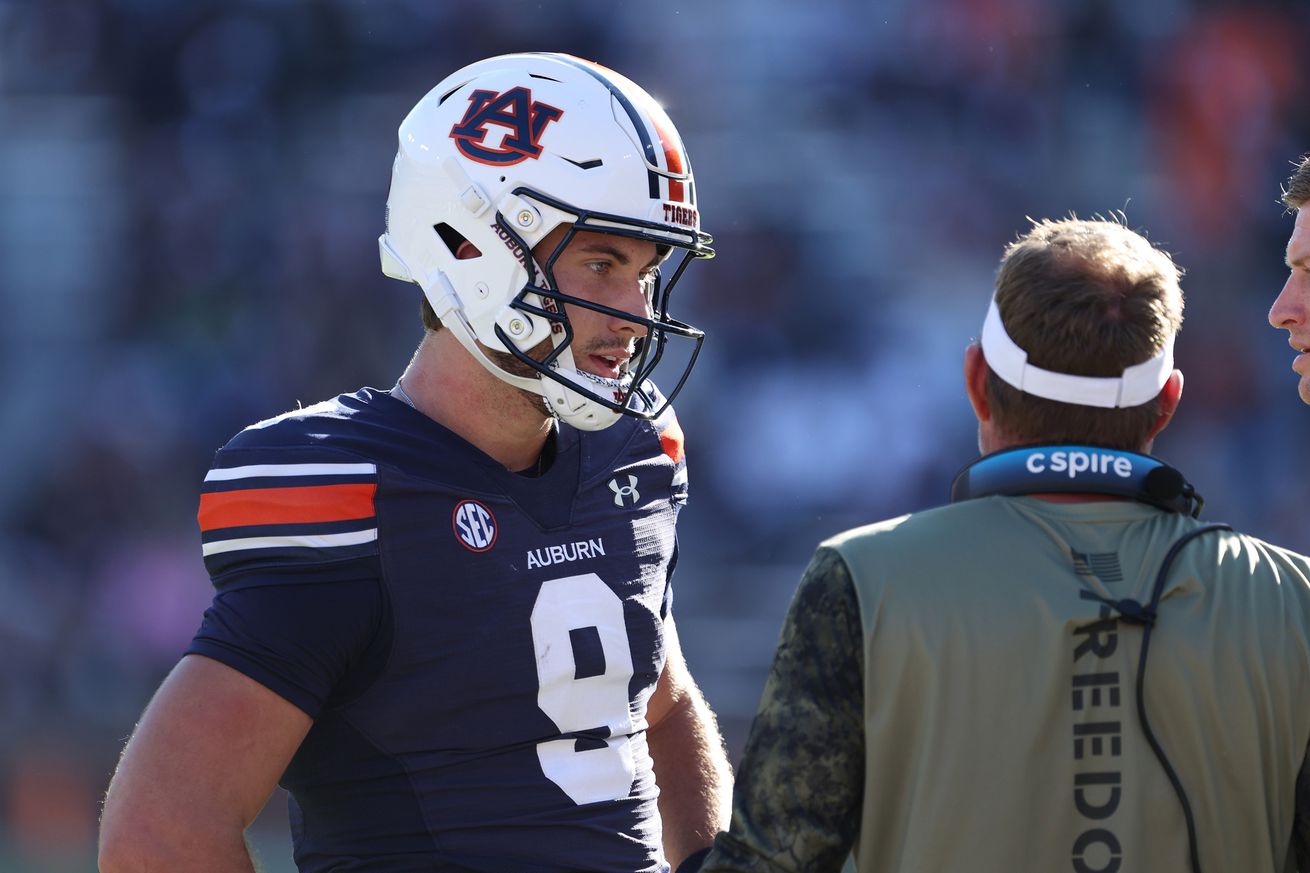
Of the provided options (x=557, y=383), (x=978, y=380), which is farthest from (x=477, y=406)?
(x=978, y=380)

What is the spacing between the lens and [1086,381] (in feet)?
6.07

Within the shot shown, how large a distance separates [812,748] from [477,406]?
85 cm

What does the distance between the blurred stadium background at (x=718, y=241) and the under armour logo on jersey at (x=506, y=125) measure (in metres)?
4.85

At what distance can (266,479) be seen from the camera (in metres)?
2.15

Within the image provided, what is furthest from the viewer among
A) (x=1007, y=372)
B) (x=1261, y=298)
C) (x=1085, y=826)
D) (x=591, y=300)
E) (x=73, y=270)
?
(x=73, y=270)

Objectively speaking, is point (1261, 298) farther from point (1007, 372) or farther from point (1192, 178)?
point (1007, 372)

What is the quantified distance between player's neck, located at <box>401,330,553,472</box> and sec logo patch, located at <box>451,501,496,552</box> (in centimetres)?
12

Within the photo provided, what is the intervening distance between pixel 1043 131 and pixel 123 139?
181 inches

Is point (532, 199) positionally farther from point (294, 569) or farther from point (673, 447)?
point (294, 569)

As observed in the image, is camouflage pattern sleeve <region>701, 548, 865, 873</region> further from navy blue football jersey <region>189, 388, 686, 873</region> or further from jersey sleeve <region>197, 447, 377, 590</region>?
jersey sleeve <region>197, 447, 377, 590</region>

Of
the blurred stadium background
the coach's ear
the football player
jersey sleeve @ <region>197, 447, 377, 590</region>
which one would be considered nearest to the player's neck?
the football player

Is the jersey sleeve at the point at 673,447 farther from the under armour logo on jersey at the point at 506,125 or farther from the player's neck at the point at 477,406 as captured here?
the under armour logo on jersey at the point at 506,125

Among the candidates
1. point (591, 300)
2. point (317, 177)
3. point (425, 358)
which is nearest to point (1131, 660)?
point (591, 300)

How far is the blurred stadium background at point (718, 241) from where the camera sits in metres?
7.29
